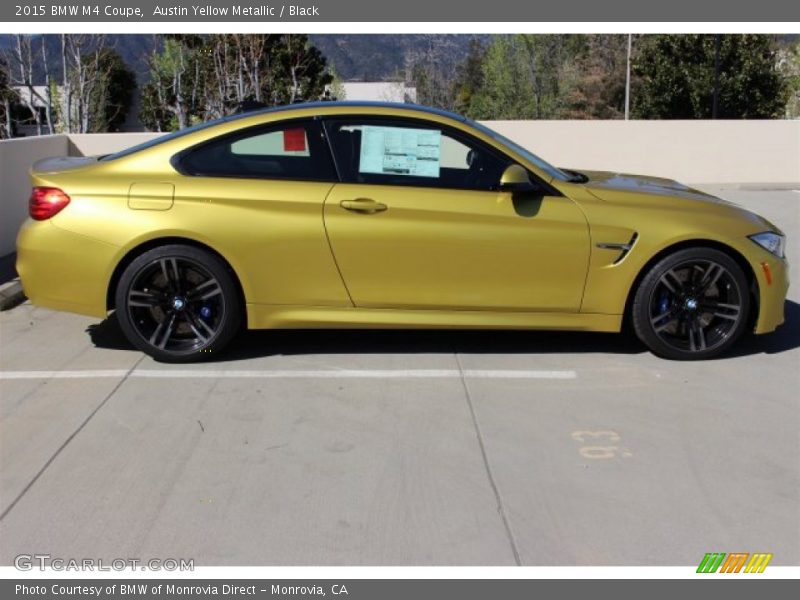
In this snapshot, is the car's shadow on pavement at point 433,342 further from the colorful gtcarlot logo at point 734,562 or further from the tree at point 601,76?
the tree at point 601,76

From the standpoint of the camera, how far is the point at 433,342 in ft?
19.6

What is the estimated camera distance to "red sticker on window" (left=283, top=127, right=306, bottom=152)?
544cm

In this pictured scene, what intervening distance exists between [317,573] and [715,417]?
2.48m

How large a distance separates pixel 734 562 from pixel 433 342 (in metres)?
2.89

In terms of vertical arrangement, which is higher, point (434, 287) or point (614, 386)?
point (434, 287)

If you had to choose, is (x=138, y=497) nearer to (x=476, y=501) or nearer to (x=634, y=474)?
(x=476, y=501)

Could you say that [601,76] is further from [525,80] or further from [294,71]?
[294,71]

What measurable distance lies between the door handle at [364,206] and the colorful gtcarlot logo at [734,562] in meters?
2.75

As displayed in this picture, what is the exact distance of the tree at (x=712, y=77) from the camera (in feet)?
87.2

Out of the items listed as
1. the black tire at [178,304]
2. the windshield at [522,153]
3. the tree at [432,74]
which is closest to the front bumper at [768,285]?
the windshield at [522,153]

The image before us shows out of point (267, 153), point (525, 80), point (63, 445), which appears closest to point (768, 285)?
point (267, 153)

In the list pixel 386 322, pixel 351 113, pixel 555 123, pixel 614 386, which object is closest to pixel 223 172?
pixel 351 113

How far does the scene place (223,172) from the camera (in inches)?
214

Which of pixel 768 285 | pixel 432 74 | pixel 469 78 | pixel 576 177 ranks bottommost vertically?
pixel 768 285
